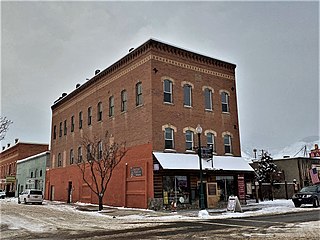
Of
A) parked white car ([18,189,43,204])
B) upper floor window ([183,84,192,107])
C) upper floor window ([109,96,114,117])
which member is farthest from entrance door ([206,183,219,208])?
parked white car ([18,189,43,204])

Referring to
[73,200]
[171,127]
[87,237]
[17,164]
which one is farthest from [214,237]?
[17,164]

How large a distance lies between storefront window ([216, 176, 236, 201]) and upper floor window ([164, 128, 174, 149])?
181 inches

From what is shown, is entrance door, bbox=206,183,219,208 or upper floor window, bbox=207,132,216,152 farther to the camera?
upper floor window, bbox=207,132,216,152

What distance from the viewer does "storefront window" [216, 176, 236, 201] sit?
27.4 meters

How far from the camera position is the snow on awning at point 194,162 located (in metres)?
24.3

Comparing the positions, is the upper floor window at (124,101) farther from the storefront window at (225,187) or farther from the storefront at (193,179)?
the storefront window at (225,187)

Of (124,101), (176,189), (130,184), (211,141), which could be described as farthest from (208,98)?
(130,184)

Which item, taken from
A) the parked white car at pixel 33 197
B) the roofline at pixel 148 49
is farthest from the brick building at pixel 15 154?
the roofline at pixel 148 49

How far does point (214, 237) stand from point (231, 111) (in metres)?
20.8

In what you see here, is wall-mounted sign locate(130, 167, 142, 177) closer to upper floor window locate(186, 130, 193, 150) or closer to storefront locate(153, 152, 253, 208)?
storefront locate(153, 152, 253, 208)

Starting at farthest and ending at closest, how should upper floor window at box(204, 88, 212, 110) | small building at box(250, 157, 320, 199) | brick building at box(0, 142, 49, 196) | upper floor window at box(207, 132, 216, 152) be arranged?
brick building at box(0, 142, 49, 196) < small building at box(250, 157, 320, 199) < upper floor window at box(204, 88, 212, 110) < upper floor window at box(207, 132, 216, 152)

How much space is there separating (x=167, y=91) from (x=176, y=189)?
24.6ft

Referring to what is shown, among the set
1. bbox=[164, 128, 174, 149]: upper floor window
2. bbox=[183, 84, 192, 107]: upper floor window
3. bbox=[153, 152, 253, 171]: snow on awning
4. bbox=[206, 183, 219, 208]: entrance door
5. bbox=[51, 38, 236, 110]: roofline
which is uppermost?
bbox=[51, 38, 236, 110]: roofline

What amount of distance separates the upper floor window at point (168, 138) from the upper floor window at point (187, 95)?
2843 mm
